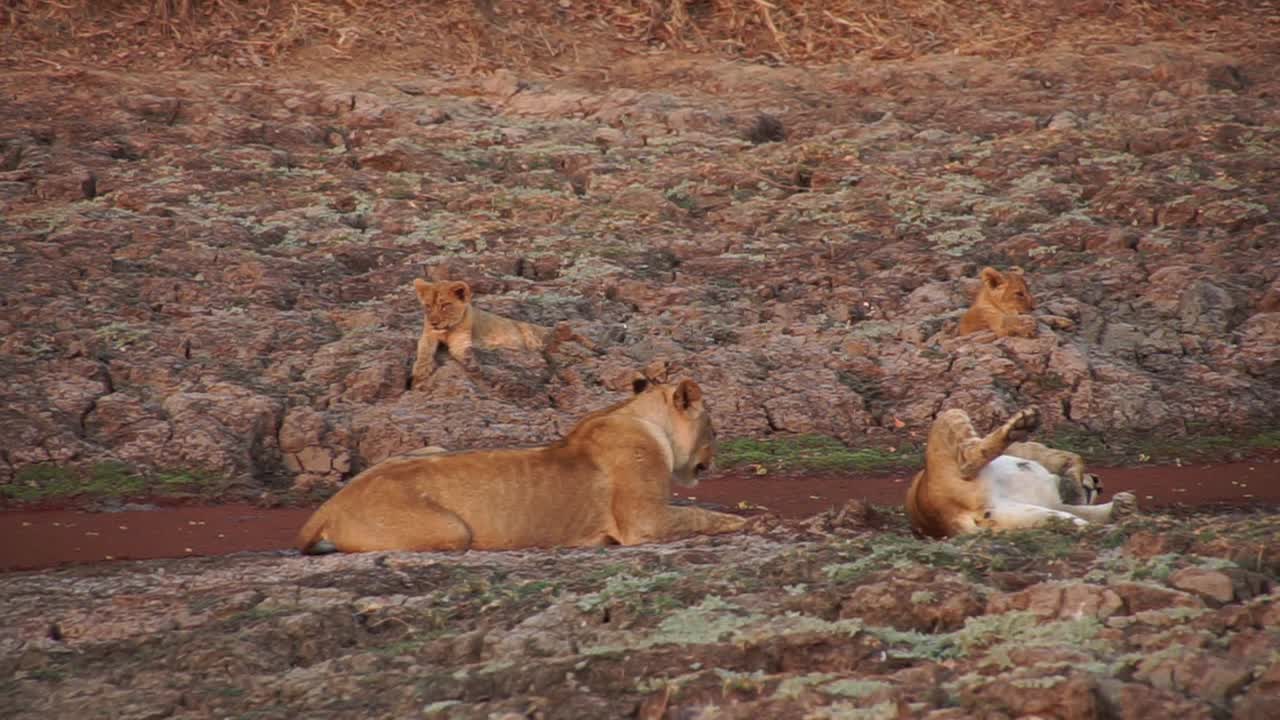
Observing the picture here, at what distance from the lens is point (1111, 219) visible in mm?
15102

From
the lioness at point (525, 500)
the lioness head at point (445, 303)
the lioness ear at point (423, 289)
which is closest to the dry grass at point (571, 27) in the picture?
the lioness ear at point (423, 289)

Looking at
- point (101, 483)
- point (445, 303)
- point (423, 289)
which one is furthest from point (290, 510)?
point (423, 289)

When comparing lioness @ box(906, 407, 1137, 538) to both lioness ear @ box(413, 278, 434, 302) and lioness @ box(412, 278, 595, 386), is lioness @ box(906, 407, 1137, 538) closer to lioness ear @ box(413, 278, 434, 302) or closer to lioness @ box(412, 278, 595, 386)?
lioness @ box(412, 278, 595, 386)

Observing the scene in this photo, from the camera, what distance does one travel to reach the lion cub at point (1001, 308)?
1268 centimetres

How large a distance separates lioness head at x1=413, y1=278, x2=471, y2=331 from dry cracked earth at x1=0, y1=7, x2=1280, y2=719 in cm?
40

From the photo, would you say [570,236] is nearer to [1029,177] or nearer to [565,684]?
[1029,177]

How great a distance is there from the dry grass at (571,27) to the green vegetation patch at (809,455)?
7817 millimetres

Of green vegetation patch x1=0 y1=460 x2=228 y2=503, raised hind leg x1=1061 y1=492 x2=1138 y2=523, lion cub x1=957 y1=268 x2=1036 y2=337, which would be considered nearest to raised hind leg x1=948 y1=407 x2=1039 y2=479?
raised hind leg x1=1061 y1=492 x2=1138 y2=523

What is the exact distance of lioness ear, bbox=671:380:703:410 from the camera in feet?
30.0

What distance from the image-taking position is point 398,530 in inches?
329

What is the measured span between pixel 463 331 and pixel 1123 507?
5638 millimetres

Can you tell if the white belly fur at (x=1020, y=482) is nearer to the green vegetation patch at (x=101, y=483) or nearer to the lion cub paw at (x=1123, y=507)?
the lion cub paw at (x=1123, y=507)

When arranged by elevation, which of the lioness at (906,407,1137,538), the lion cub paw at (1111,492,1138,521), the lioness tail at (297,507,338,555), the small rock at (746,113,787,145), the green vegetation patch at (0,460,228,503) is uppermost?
the small rock at (746,113,787,145)

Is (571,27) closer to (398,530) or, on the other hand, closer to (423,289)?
(423,289)
